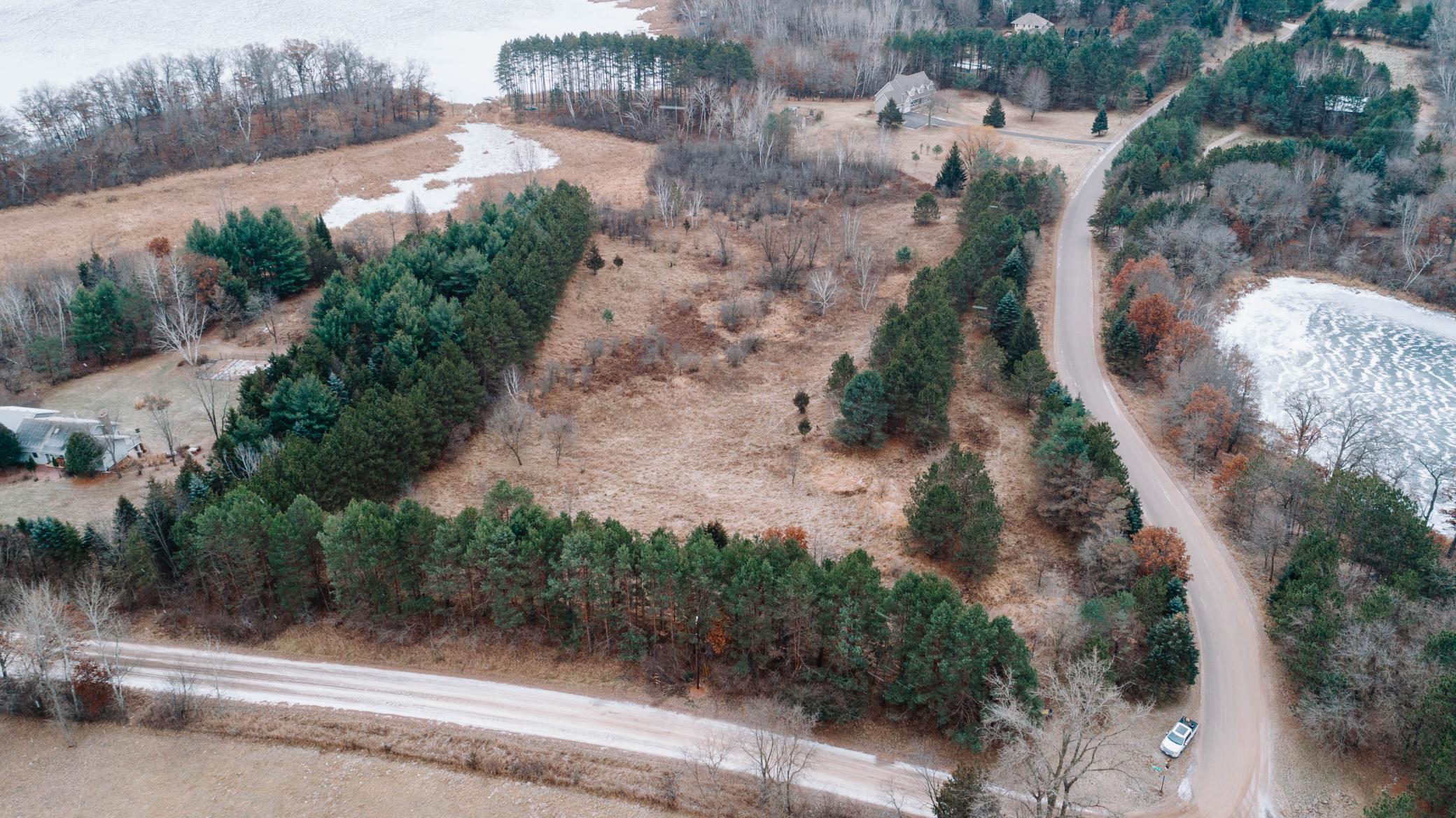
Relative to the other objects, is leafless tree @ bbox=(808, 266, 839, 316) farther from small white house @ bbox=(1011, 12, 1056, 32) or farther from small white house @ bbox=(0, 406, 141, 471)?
small white house @ bbox=(1011, 12, 1056, 32)

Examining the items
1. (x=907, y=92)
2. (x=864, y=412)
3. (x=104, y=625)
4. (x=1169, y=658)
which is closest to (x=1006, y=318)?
(x=864, y=412)

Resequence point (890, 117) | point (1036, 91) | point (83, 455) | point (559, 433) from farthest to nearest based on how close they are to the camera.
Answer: point (1036, 91), point (890, 117), point (559, 433), point (83, 455)

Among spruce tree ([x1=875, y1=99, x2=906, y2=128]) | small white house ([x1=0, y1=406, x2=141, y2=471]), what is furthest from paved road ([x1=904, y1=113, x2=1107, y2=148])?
small white house ([x1=0, y1=406, x2=141, y2=471])

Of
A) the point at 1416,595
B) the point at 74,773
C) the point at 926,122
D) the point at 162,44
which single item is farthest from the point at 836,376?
the point at 162,44

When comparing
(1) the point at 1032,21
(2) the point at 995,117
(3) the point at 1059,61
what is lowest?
(2) the point at 995,117

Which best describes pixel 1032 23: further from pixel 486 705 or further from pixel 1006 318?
pixel 486 705
